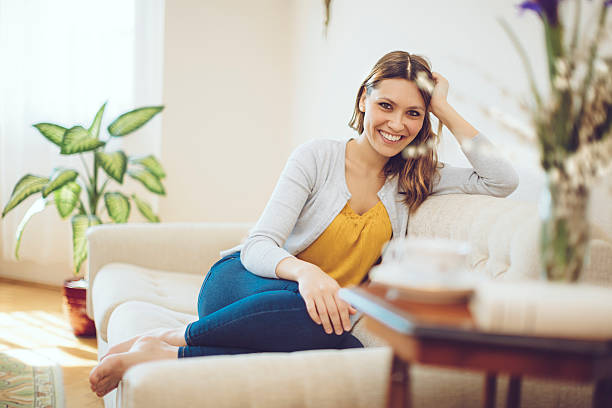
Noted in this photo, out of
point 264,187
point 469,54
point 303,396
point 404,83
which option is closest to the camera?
point 303,396

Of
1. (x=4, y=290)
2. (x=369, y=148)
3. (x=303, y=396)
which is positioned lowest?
(x=4, y=290)

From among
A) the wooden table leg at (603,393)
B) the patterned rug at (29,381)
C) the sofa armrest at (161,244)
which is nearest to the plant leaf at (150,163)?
the sofa armrest at (161,244)

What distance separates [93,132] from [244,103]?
3.50 feet

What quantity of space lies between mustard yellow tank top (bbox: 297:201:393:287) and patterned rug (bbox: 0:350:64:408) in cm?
106

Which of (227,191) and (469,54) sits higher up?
(469,54)

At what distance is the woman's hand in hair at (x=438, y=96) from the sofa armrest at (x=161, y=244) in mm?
1106

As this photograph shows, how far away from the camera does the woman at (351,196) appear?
146cm

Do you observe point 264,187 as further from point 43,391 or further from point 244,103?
point 43,391

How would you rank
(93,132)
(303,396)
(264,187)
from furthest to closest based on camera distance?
(264,187), (93,132), (303,396)

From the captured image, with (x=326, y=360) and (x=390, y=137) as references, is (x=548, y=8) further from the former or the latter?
(x=390, y=137)

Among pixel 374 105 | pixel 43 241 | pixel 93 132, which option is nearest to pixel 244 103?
pixel 93 132

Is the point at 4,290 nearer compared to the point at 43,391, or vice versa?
the point at 43,391

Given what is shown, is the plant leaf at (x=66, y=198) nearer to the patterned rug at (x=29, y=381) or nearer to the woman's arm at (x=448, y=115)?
the patterned rug at (x=29, y=381)

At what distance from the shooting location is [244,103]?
3.70 meters
